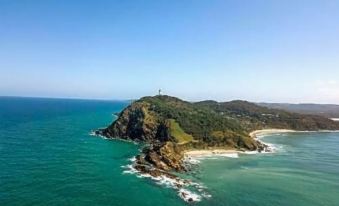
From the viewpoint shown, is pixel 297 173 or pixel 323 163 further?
pixel 323 163

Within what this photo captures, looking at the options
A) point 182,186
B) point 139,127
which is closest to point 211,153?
point 139,127

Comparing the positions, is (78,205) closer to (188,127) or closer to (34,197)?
(34,197)

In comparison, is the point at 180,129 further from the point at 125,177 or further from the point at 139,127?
the point at 125,177

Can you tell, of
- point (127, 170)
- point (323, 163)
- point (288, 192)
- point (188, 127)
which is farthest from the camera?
point (188, 127)

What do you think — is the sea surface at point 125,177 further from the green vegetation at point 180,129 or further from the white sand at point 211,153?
the green vegetation at point 180,129

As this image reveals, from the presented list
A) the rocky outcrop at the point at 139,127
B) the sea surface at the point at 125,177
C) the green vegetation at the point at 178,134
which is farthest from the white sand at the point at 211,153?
the rocky outcrop at the point at 139,127

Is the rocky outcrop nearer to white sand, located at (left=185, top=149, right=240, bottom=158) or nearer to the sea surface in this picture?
the sea surface

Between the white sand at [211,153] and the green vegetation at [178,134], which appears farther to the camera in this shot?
the green vegetation at [178,134]

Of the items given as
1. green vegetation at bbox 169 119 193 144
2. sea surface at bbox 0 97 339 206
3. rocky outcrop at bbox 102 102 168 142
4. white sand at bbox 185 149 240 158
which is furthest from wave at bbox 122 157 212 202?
rocky outcrop at bbox 102 102 168 142

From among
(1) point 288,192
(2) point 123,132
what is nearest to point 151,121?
(2) point 123,132
